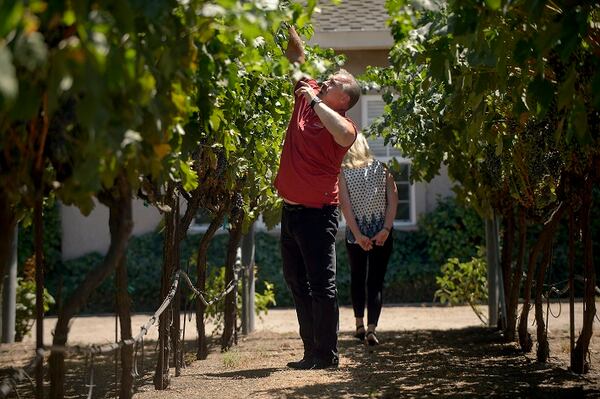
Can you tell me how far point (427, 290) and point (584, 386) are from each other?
889 centimetres

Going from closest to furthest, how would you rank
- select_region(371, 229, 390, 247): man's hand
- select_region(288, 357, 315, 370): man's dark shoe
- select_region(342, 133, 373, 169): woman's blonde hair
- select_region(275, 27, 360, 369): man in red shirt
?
select_region(275, 27, 360, 369): man in red shirt → select_region(288, 357, 315, 370): man's dark shoe → select_region(371, 229, 390, 247): man's hand → select_region(342, 133, 373, 169): woman's blonde hair

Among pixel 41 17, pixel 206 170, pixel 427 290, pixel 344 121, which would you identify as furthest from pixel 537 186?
pixel 427 290

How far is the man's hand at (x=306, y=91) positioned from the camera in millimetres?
6289

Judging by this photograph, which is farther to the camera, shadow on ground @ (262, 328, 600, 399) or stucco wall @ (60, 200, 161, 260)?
stucco wall @ (60, 200, 161, 260)

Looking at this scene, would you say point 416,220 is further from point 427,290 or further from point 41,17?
point 41,17

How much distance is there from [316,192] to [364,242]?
1.78 meters

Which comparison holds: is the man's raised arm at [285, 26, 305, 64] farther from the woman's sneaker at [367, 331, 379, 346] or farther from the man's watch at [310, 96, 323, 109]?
the woman's sneaker at [367, 331, 379, 346]

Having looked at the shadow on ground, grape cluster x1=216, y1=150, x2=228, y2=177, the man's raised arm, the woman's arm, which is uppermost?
the man's raised arm

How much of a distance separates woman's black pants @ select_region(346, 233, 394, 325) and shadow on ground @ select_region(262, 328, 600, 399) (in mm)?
377

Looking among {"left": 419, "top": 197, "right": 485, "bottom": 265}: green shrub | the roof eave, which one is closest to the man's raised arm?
the roof eave

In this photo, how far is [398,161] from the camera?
52.2ft

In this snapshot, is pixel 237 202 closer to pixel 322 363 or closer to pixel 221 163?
pixel 221 163

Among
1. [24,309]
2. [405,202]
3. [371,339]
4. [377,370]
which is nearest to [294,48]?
[377,370]

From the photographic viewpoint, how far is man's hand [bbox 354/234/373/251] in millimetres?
8102
